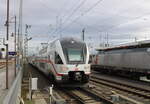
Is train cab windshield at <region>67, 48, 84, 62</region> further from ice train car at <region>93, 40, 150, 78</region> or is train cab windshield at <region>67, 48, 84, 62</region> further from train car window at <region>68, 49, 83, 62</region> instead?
ice train car at <region>93, 40, 150, 78</region>

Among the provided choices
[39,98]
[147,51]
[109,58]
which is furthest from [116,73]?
[39,98]

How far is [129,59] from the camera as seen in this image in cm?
2370

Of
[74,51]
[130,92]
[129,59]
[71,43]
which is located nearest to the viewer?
[130,92]

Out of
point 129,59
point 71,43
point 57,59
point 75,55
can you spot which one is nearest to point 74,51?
point 75,55

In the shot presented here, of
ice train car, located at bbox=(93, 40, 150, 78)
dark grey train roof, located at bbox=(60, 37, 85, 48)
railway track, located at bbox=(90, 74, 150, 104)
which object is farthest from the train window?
ice train car, located at bbox=(93, 40, 150, 78)

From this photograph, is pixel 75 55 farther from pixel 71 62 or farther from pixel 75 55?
pixel 71 62

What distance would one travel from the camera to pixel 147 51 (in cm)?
2044

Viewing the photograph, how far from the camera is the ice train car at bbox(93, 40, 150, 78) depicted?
68.0 feet

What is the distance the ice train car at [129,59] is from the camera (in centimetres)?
2073

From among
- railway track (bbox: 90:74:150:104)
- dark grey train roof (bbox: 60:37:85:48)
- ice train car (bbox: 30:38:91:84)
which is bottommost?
railway track (bbox: 90:74:150:104)

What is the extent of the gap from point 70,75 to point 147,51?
9.15 metres

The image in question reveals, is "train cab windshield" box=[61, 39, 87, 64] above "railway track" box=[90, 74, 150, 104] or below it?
above

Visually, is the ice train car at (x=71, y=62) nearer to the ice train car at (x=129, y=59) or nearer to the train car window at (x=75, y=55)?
the train car window at (x=75, y=55)

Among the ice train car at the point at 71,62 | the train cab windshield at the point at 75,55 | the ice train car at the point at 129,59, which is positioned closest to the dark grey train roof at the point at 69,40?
the ice train car at the point at 71,62
